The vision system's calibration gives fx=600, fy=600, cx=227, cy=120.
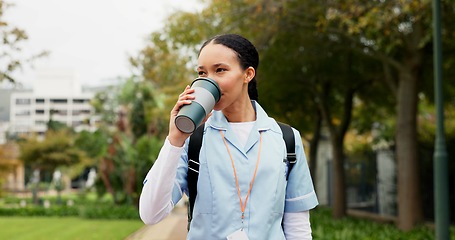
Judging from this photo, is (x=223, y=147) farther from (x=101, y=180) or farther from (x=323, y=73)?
(x=101, y=180)

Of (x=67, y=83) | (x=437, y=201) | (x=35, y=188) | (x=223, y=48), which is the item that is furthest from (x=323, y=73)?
(x=67, y=83)

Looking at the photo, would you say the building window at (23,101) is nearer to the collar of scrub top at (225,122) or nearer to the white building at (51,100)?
the white building at (51,100)

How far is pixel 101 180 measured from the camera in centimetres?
2381

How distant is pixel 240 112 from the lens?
233 centimetres

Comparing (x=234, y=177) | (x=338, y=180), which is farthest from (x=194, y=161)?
(x=338, y=180)

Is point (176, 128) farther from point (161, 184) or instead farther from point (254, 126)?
point (254, 126)

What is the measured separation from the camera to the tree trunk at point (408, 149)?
1268cm

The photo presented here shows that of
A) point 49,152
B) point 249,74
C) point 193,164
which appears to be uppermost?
point 249,74

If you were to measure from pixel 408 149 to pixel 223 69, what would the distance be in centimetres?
1132

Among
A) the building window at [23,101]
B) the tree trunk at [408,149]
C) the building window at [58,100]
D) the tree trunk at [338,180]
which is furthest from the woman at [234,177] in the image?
the building window at [23,101]

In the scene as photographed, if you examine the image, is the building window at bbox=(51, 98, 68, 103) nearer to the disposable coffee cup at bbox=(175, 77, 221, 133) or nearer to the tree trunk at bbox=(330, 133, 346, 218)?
the tree trunk at bbox=(330, 133, 346, 218)

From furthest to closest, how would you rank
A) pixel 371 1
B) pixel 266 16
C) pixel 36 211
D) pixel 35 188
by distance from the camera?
pixel 35 188
pixel 36 211
pixel 266 16
pixel 371 1

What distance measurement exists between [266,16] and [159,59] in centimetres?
1279

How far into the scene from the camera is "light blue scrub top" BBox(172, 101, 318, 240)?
215 cm
